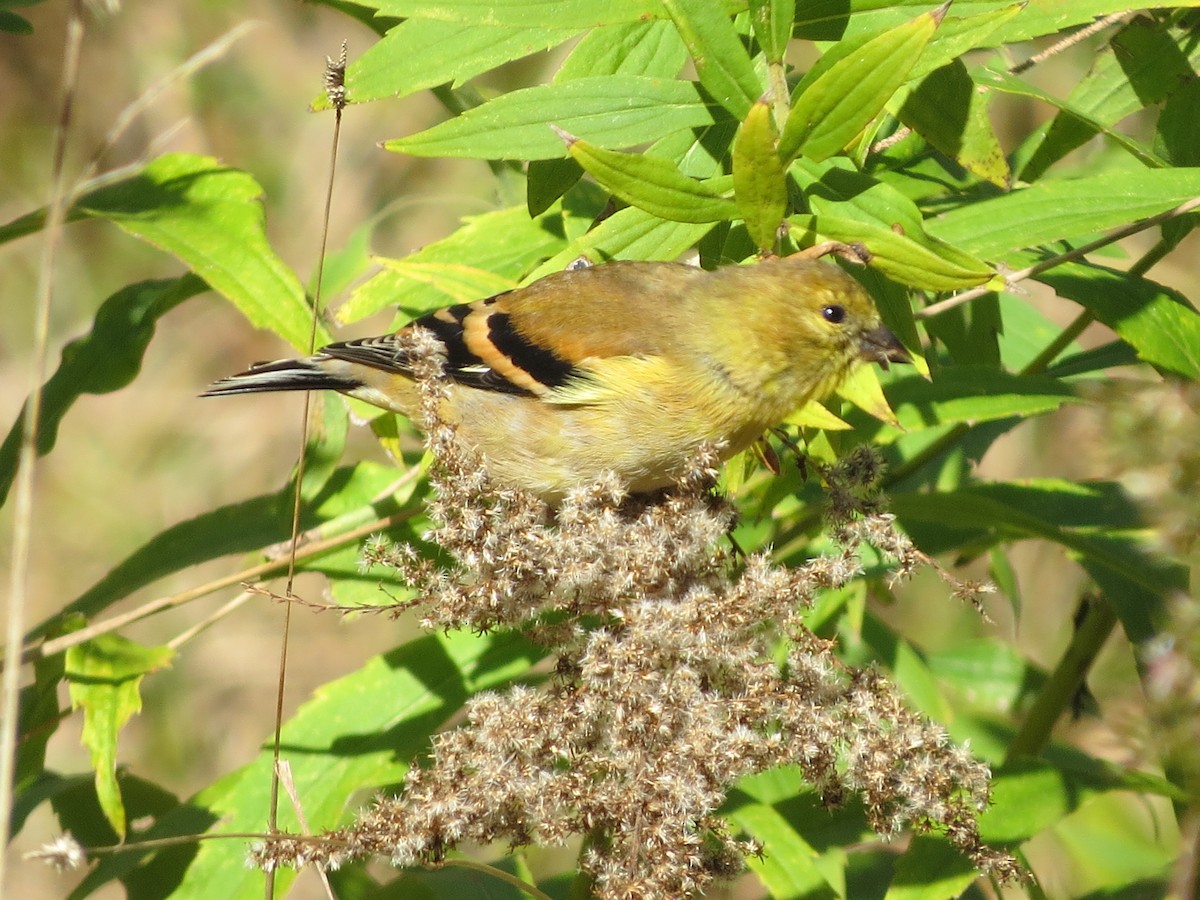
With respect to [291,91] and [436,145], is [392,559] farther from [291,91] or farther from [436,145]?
[291,91]

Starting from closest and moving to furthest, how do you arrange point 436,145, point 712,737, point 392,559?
point 712,737 → point 392,559 → point 436,145

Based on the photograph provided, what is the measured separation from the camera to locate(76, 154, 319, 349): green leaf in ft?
11.0

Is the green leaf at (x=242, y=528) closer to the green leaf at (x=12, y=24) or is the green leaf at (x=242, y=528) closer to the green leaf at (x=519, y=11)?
the green leaf at (x=519, y=11)

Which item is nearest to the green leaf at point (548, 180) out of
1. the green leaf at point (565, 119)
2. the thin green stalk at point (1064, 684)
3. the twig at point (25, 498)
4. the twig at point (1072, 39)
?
the green leaf at point (565, 119)

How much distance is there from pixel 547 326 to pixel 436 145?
0.87 meters

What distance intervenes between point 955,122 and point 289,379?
6.50ft

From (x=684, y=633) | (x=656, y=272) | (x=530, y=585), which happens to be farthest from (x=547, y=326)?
(x=684, y=633)

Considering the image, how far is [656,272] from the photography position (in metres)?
3.57

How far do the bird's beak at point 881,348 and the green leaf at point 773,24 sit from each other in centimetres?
72

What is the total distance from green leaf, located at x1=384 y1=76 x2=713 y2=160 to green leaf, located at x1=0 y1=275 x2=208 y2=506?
1263mm

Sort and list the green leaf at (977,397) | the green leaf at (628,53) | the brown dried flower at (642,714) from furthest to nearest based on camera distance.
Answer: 1. the green leaf at (977,397)
2. the green leaf at (628,53)
3. the brown dried flower at (642,714)

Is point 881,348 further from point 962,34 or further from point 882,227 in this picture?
point 962,34

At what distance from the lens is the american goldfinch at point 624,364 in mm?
3201

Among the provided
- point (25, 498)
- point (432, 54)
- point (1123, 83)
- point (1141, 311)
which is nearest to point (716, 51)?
point (432, 54)
